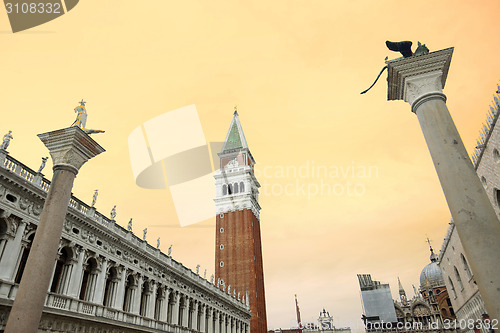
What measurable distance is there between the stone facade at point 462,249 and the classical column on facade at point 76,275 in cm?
1981

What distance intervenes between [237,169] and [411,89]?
5929 centimetres

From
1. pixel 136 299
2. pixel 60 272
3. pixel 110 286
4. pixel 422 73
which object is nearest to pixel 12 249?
pixel 60 272

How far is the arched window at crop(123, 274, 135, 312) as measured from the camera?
23.1 metres

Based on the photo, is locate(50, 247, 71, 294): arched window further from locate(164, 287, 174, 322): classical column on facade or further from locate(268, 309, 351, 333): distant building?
locate(268, 309, 351, 333): distant building

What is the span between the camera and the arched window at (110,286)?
21.4 m

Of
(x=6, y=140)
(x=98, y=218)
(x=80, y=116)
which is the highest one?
(x=6, y=140)

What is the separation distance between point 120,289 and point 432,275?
8851cm

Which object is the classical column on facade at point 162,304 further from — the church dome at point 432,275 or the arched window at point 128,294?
the church dome at point 432,275

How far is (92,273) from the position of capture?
20.4 meters

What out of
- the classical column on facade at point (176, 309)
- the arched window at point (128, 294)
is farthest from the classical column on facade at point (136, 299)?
the classical column on facade at point (176, 309)

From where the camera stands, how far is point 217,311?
38.1 metres

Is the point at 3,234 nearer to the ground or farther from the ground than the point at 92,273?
farther from the ground

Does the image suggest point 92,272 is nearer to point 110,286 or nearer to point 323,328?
point 110,286

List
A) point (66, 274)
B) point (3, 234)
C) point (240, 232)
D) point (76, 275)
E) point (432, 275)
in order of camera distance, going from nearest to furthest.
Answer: point (3, 234) < point (66, 274) < point (76, 275) < point (240, 232) < point (432, 275)
